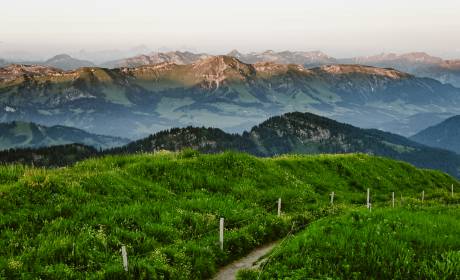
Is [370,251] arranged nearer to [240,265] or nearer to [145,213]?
[240,265]

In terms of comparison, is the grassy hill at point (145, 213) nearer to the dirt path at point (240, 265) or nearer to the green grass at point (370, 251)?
the dirt path at point (240, 265)

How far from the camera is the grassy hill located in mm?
16016

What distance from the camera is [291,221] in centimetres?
2553

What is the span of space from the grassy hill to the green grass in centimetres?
380

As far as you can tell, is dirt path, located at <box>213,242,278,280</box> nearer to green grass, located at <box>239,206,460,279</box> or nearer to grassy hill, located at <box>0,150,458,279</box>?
grassy hill, located at <box>0,150,458,279</box>

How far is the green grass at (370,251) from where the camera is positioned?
14258 millimetres

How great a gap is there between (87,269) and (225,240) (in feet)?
21.4

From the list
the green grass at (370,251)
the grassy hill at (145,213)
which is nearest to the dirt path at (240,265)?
the grassy hill at (145,213)

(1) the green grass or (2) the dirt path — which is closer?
(1) the green grass

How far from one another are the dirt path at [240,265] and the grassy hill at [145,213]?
39cm

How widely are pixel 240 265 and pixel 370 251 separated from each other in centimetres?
584

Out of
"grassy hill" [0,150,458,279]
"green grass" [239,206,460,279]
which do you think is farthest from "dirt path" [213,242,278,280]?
"green grass" [239,206,460,279]

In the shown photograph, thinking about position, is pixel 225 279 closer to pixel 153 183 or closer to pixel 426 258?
pixel 426 258

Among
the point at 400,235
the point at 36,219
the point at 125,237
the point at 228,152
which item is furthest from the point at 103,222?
the point at 228,152
